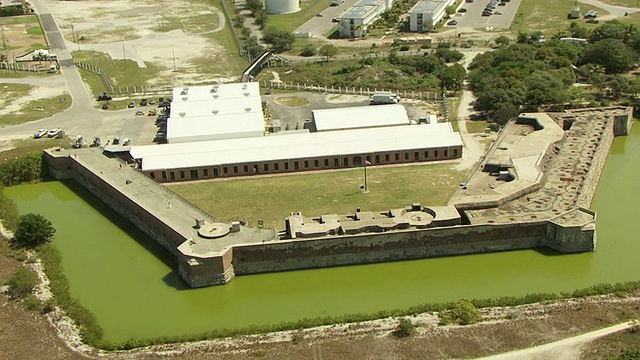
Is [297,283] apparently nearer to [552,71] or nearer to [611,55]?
[552,71]

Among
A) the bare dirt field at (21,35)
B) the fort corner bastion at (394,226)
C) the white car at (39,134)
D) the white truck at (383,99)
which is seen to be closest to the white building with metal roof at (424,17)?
the white truck at (383,99)

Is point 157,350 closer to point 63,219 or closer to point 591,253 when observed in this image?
point 63,219

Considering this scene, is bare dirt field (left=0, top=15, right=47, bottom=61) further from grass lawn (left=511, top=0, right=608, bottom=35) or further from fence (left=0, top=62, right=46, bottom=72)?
grass lawn (left=511, top=0, right=608, bottom=35)

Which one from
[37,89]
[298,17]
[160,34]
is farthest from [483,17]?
[37,89]

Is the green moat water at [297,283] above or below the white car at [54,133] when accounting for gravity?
below

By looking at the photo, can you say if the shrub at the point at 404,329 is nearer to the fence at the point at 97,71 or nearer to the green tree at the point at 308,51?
the fence at the point at 97,71

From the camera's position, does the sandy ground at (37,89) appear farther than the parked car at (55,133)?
Yes
